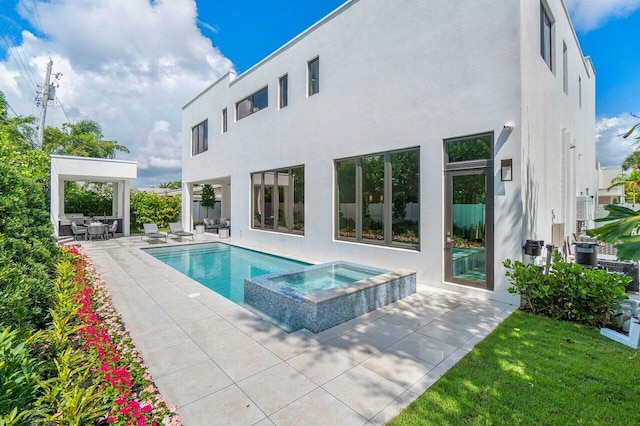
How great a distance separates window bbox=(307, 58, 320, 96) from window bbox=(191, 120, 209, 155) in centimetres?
937

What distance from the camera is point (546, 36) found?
8.05m

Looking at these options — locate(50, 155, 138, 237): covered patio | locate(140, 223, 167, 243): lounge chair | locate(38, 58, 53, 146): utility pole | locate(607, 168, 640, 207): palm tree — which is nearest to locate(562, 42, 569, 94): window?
locate(607, 168, 640, 207): palm tree

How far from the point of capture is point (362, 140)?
9008 millimetres

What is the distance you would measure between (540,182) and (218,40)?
1603 centimetres

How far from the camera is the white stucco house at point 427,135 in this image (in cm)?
634

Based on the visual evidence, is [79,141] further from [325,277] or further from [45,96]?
[325,277]

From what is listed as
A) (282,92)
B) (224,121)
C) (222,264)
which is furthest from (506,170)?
(224,121)

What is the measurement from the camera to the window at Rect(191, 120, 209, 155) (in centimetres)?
1819

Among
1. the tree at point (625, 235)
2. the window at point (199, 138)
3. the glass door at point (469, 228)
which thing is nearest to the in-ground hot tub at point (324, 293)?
the glass door at point (469, 228)

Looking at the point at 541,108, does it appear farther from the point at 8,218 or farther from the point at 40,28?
the point at 40,28

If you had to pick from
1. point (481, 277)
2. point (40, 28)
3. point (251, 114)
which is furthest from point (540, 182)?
point (40, 28)

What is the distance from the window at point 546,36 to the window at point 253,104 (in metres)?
9.60

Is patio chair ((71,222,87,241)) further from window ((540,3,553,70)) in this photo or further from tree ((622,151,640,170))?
tree ((622,151,640,170))

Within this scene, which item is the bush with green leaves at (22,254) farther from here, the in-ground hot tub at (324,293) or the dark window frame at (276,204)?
the dark window frame at (276,204)
